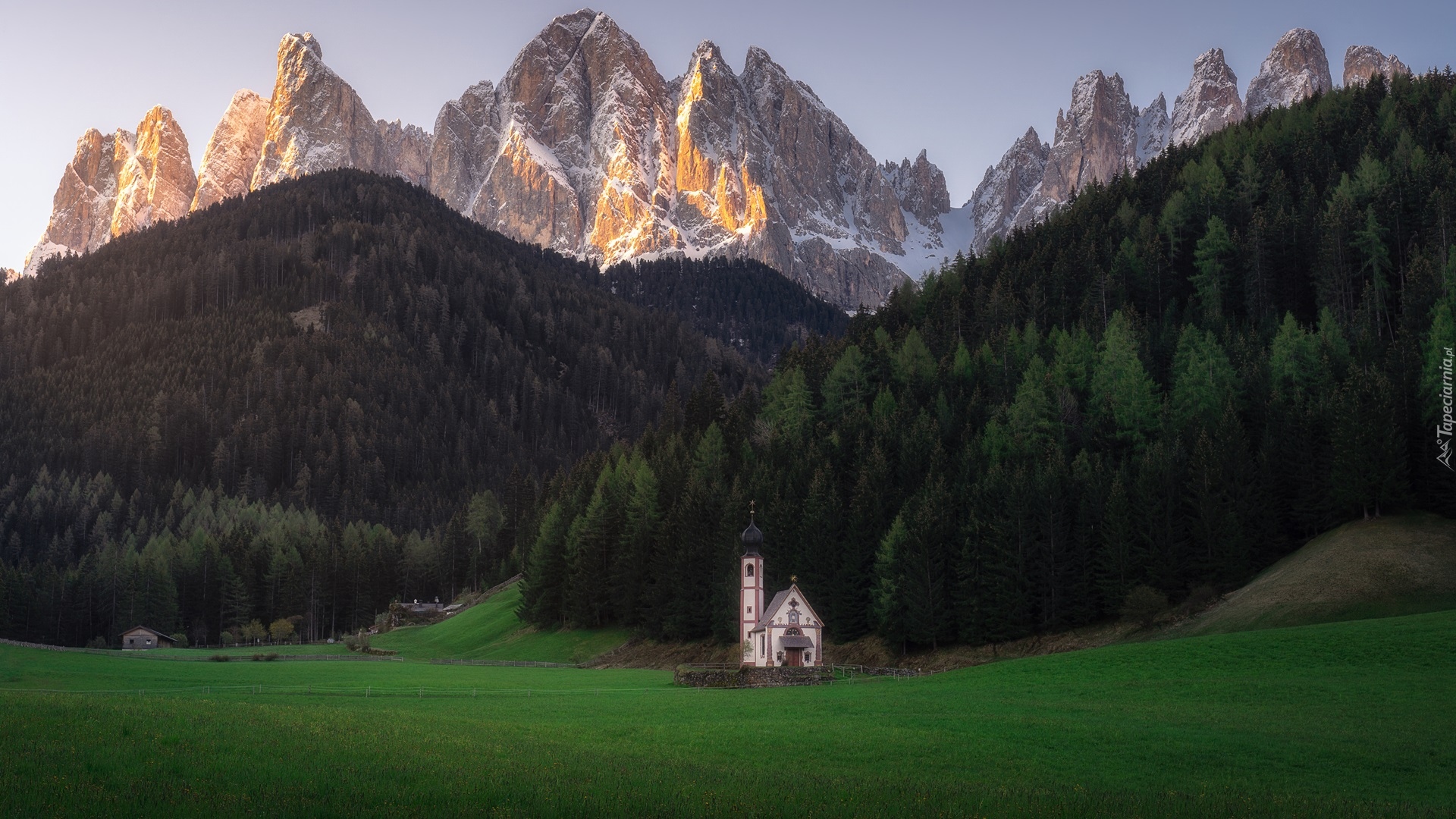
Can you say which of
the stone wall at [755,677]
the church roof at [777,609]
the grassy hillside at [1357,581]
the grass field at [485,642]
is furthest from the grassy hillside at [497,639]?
the grassy hillside at [1357,581]

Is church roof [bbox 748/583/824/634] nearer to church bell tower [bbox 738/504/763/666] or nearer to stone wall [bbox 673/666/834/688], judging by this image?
church bell tower [bbox 738/504/763/666]

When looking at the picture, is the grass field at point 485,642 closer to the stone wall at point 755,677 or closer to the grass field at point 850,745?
the stone wall at point 755,677

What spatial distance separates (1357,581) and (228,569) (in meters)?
122

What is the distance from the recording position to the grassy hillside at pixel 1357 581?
52.7 meters

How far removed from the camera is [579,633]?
313 feet

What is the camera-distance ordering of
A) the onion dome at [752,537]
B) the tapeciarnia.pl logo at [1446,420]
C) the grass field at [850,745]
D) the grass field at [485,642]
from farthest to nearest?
the grass field at [485,642] → the onion dome at [752,537] → the tapeciarnia.pl logo at [1446,420] → the grass field at [850,745]

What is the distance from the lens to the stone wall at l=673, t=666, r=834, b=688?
196ft

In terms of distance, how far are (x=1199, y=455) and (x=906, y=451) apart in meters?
22.6

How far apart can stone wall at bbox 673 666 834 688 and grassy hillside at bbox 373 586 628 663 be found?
1138 inches

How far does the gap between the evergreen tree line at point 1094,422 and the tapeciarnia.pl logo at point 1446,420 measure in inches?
24.1

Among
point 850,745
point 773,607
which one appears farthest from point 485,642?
point 850,745

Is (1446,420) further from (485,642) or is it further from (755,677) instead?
(485,642)

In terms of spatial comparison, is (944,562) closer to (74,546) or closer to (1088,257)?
(1088,257)

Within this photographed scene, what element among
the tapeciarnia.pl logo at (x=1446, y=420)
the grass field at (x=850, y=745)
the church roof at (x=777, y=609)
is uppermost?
the tapeciarnia.pl logo at (x=1446, y=420)
